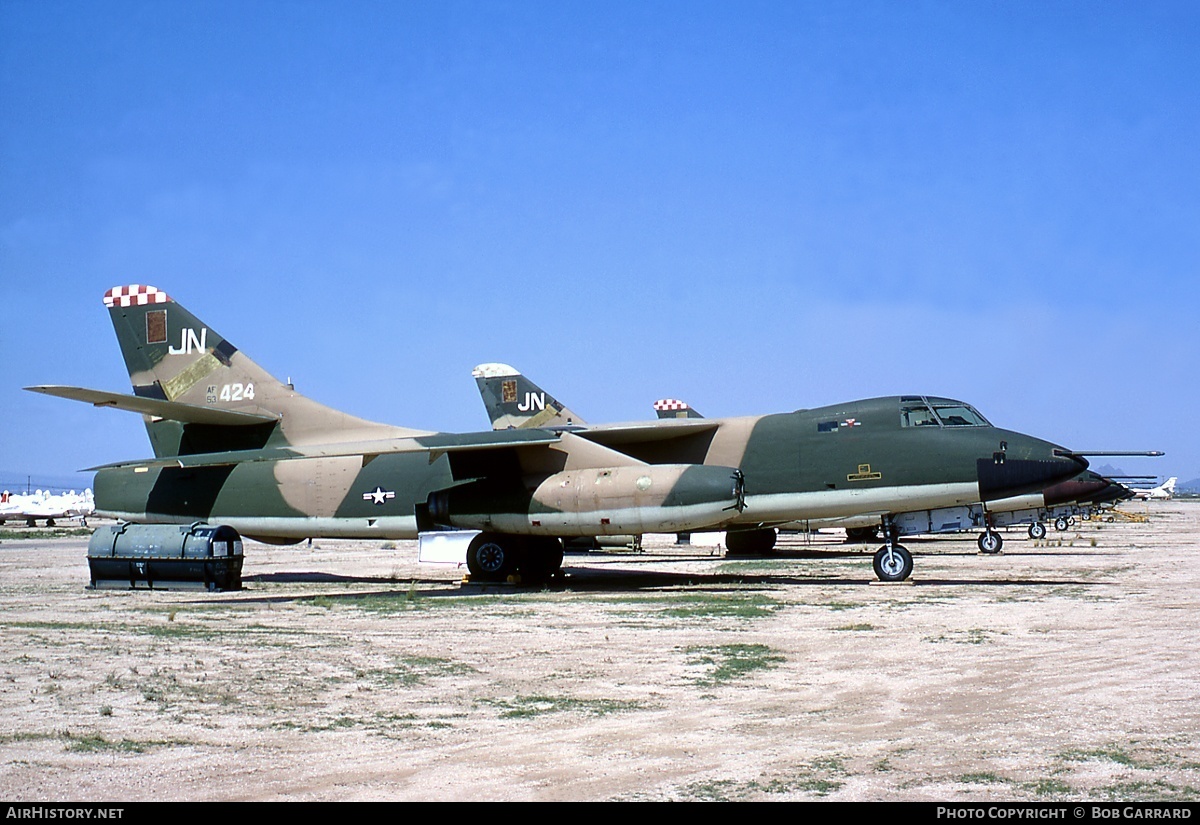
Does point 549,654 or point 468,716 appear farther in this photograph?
point 549,654

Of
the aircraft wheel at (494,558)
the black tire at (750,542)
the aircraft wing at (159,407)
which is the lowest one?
the black tire at (750,542)

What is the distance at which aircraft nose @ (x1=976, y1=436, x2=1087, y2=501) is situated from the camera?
17656 mm

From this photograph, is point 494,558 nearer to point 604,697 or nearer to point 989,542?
point 604,697

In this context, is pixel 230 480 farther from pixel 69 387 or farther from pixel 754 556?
pixel 754 556

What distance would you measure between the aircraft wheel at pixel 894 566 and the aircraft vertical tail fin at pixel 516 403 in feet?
43.1

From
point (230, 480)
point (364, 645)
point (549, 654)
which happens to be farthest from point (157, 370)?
point (549, 654)

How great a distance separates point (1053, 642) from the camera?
10.9 metres

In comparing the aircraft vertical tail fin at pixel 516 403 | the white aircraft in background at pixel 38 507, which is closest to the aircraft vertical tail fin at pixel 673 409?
the aircraft vertical tail fin at pixel 516 403

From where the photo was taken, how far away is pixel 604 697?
800 centimetres

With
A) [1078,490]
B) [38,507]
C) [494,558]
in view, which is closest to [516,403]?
[494,558]

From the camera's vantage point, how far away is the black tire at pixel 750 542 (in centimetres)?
3011

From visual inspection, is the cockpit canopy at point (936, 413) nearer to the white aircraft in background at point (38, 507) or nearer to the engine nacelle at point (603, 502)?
the engine nacelle at point (603, 502)

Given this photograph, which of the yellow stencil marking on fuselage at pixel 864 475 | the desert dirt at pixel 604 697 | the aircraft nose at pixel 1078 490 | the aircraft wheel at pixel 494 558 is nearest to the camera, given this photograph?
the desert dirt at pixel 604 697
